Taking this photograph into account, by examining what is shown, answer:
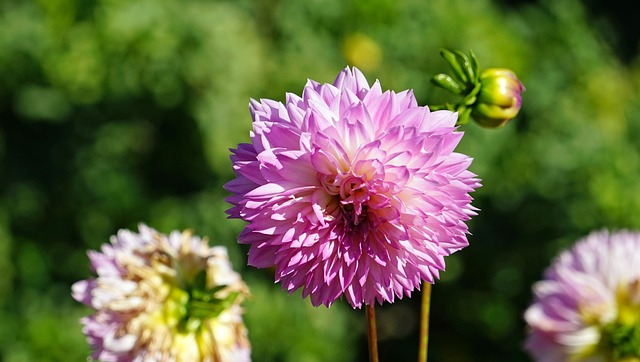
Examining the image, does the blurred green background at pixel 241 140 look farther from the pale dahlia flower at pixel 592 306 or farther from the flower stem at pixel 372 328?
the flower stem at pixel 372 328

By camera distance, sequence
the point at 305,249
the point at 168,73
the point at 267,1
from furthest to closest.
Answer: the point at 267,1 < the point at 168,73 < the point at 305,249

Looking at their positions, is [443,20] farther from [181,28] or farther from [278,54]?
[181,28]

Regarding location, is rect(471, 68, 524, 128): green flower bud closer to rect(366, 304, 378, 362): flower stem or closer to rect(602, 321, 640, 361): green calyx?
rect(366, 304, 378, 362): flower stem

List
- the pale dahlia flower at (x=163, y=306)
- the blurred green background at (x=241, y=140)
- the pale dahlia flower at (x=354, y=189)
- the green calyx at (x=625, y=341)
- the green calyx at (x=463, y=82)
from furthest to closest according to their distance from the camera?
the blurred green background at (x=241, y=140)
the green calyx at (x=625, y=341)
the pale dahlia flower at (x=163, y=306)
the green calyx at (x=463, y=82)
the pale dahlia flower at (x=354, y=189)

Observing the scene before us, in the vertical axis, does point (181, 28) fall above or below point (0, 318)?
above

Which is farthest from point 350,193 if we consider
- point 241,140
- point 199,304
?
point 241,140

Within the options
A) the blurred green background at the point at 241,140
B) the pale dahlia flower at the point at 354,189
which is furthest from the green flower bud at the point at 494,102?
the blurred green background at the point at 241,140

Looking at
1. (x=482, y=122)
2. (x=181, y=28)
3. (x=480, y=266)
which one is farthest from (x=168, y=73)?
(x=482, y=122)

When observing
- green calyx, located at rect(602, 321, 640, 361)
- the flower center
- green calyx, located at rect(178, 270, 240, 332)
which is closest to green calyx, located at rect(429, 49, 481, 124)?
the flower center
